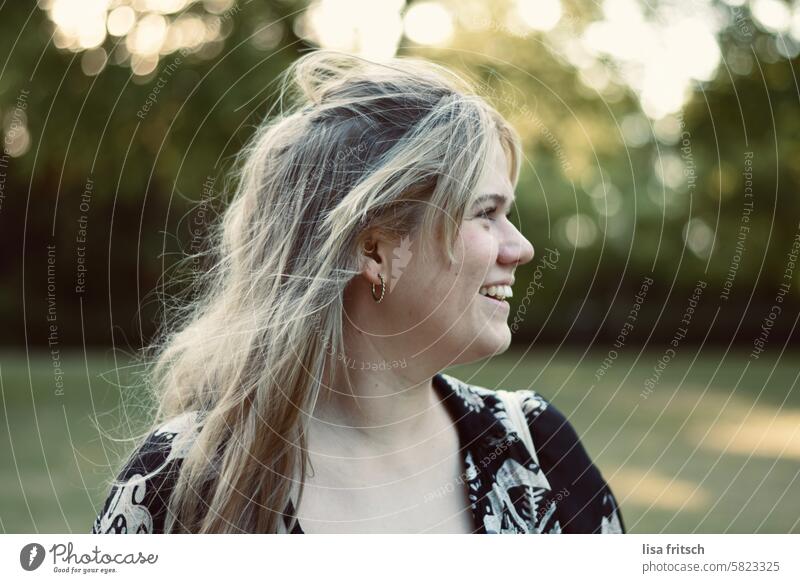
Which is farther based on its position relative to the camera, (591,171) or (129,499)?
(591,171)

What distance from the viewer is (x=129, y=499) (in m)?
1.48

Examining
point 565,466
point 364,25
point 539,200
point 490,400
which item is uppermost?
point 364,25

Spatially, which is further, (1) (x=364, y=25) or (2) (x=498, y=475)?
(1) (x=364, y=25)

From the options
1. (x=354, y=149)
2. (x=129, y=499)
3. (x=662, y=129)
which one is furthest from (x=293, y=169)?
(x=662, y=129)

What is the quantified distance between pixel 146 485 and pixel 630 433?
5.46m

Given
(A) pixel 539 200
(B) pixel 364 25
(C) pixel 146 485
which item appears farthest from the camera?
(A) pixel 539 200

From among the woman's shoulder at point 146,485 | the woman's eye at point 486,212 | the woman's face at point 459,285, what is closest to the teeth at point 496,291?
the woman's face at point 459,285

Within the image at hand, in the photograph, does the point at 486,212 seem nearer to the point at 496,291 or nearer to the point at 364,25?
the point at 496,291

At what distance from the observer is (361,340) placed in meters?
1.63

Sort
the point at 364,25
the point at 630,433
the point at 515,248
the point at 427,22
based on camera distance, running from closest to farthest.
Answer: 1. the point at 515,248
2. the point at 364,25
3. the point at 427,22
4. the point at 630,433

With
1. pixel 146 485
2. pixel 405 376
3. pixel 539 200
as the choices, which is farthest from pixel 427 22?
pixel 539 200

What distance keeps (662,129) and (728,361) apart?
15.6 ft

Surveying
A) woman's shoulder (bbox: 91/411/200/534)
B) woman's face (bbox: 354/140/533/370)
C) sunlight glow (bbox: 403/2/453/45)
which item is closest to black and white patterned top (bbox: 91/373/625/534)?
woman's shoulder (bbox: 91/411/200/534)
